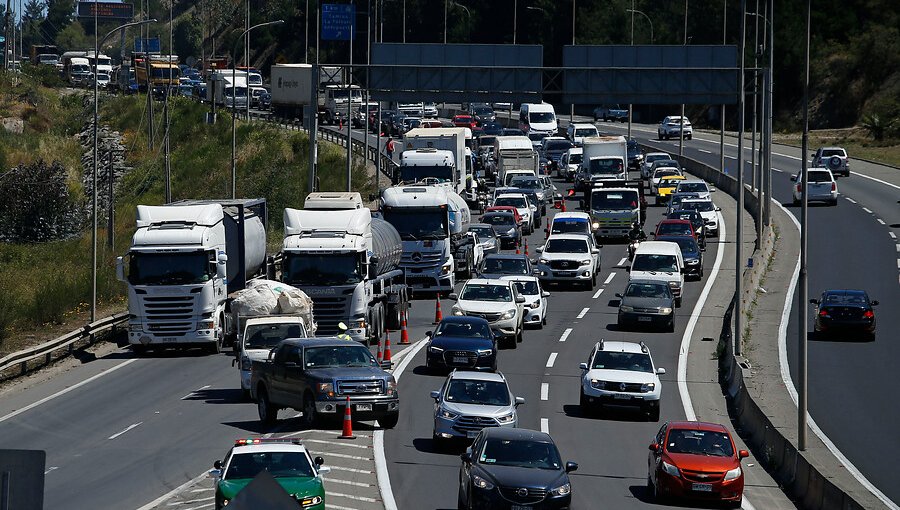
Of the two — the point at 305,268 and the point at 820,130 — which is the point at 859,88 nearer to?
the point at 820,130

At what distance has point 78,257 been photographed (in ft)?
216

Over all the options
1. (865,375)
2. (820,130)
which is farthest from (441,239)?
(820,130)

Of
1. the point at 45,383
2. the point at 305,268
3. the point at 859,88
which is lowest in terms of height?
the point at 45,383

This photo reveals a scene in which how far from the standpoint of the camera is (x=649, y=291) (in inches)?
1738

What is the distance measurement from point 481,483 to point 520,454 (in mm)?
1275

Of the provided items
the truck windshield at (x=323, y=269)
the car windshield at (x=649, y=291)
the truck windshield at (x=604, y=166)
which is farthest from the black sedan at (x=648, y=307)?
the truck windshield at (x=604, y=166)

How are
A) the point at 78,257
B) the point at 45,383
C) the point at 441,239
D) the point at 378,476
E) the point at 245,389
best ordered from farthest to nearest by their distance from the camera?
the point at 78,257 → the point at 441,239 → the point at 45,383 → the point at 245,389 → the point at 378,476

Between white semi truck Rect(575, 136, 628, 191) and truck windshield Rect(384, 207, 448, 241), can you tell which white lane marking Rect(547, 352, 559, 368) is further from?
white semi truck Rect(575, 136, 628, 191)

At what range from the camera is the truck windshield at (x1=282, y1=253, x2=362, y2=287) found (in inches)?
1512

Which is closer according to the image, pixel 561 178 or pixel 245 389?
pixel 245 389

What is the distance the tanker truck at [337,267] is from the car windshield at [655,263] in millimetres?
11341

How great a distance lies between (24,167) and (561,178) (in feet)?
112

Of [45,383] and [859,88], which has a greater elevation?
[859,88]

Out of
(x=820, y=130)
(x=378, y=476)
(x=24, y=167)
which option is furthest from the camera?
(x=820, y=130)
